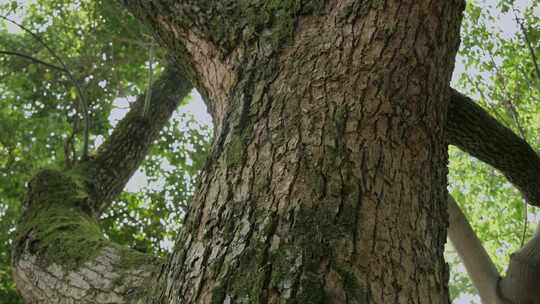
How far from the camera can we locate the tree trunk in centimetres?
153

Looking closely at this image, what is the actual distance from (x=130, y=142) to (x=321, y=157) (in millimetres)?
3855

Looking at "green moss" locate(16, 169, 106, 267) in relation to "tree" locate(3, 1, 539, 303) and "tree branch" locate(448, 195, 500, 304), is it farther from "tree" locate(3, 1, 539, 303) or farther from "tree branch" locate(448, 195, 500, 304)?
"tree branch" locate(448, 195, 500, 304)

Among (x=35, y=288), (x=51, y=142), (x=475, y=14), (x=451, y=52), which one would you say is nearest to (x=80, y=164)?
(x=35, y=288)

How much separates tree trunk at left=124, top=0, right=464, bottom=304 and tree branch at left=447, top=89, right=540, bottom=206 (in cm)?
82

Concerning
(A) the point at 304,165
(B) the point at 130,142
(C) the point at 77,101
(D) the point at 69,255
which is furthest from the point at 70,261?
(C) the point at 77,101

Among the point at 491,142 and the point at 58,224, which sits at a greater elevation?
the point at 491,142

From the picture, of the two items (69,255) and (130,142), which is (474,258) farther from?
(69,255)

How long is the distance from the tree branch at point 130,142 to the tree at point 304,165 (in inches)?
89.7

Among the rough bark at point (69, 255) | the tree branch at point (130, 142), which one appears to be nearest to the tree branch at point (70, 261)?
the rough bark at point (69, 255)

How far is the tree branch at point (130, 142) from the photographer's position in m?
4.84

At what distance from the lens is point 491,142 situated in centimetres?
327

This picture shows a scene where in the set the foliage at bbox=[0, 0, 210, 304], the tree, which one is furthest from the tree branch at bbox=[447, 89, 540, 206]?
the foliage at bbox=[0, 0, 210, 304]

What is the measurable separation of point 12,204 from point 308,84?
583cm

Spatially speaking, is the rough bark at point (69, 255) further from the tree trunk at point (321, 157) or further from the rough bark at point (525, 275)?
the rough bark at point (525, 275)
